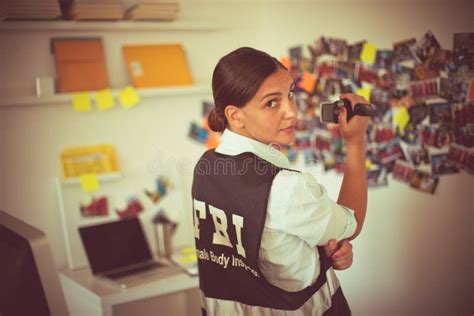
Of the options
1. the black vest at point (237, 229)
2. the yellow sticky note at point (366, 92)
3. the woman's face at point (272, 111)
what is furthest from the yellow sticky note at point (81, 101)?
the woman's face at point (272, 111)

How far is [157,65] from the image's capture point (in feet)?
7.98

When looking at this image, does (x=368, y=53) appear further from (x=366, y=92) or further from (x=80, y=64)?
(x=80, y=64)

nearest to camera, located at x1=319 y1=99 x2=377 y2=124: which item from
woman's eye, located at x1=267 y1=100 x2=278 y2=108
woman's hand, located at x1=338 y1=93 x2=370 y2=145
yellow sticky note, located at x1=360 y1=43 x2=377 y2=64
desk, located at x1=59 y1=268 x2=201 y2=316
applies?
woman's hand, located at x1=338 y1=93 x2=370 y2=145

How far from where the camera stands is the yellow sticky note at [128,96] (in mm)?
2371

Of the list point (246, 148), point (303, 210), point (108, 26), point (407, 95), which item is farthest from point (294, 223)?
point (108, 26)

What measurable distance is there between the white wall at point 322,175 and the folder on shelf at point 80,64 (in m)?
0.06

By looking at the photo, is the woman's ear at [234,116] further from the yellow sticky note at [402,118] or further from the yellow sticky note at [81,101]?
the yellow sticky note at [81,101]

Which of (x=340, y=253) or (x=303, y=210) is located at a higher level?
(x=303, y=210)

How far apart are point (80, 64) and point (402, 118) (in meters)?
1.27

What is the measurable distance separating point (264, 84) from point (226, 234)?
0.32 meters

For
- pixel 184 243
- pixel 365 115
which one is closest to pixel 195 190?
pixel 365 115

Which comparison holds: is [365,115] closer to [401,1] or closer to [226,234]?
[226,234]

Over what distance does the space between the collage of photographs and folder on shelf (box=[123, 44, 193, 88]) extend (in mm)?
455

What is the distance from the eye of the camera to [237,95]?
1.13 metres
